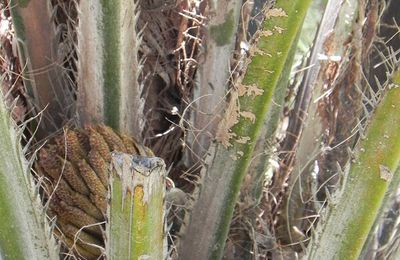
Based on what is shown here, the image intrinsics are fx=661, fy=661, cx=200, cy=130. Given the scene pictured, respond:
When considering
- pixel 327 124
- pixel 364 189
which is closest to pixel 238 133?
pixel 364 189

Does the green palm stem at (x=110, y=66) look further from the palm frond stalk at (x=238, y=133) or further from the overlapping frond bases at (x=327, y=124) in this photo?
the overlapping frond bases at (x=327, y=124)

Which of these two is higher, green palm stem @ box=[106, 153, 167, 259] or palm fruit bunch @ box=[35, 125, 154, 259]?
green palm stem @ box=[106, 153, 167, 259]

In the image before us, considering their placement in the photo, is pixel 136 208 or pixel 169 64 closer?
pixel 136 208

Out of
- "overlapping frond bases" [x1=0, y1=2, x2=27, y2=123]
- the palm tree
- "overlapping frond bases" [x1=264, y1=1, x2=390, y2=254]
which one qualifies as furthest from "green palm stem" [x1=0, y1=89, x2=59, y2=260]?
"overlapping frond bases" [x1=264, y1=1, x2=390, y2=254]

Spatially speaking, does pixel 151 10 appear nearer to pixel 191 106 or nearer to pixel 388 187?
pixel 191 106

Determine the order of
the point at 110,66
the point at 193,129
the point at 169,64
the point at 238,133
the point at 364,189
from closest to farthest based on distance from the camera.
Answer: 1. the point at 364,189
2. the point at 238,133
3. the point at 110,66
4. the point at 193,129
5. the point at 169,64

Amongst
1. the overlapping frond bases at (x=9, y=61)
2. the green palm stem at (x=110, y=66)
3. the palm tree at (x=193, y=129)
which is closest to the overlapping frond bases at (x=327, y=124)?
the palm tree at (x=193, y=129)

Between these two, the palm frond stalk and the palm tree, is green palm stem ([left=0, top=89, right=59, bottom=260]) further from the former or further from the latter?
the palm frond stalk

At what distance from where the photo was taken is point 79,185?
3.60ft

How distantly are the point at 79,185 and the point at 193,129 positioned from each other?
Result: 29cm

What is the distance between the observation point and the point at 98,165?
1.10 meters

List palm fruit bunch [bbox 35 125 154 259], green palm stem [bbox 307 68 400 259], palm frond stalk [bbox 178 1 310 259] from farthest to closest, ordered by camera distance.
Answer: palm fruit bunch [bbox 35 125 154 259], palm frond stalk [bbox 178 1 310 259], green palm stem [bbox 307 68 400 259]

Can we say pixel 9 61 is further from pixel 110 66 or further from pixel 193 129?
pixel 193 129

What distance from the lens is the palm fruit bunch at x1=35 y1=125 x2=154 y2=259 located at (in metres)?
1.08
